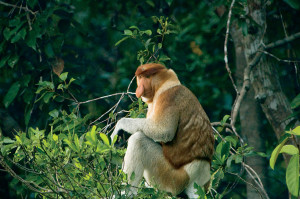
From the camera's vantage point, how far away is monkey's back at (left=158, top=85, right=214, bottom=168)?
3438 millimetres

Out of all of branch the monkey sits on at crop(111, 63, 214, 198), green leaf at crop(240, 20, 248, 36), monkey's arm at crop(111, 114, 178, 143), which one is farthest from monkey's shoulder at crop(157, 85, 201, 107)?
green leaf at crop(240, 20, 248, 36)

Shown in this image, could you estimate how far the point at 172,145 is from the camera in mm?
3514

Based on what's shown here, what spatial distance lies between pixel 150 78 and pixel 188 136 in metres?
0.63

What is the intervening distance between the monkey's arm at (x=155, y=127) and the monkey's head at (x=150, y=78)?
0.32 metres

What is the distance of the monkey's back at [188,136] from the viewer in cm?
344

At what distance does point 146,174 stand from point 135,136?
1.08 feet

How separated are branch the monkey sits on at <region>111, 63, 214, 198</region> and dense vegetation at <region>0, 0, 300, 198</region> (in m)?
0.19

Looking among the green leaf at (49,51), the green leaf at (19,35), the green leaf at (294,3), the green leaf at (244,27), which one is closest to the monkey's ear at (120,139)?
the green leaf at (49,51)

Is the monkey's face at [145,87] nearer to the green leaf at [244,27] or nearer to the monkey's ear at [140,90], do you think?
the monkey's ear at [140,90]

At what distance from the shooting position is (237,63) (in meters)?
5.77

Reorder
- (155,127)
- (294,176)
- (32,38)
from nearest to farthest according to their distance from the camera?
(294,176) → (155,127) → (32,38)

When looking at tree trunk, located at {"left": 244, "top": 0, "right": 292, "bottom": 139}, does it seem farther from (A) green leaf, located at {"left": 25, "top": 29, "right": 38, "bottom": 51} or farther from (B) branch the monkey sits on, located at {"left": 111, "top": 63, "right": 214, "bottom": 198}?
(A) green leaf, located at {"left": 25, "top": 29, "right": 38, "bottom": 51}

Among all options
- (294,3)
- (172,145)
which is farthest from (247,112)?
(172,145)

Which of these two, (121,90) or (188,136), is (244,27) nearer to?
(121,90)
